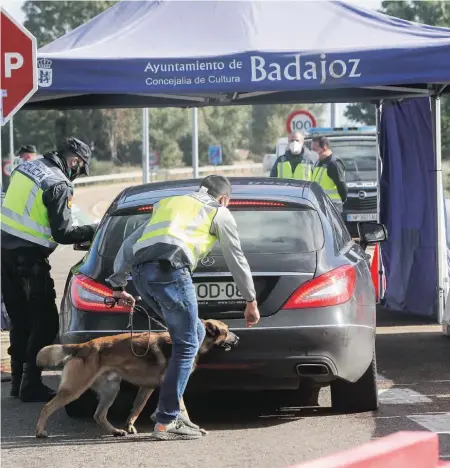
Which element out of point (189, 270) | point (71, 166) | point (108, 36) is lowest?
point (189, 270)

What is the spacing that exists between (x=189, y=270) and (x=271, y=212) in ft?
2.98

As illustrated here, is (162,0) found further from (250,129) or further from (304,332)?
(250,129)

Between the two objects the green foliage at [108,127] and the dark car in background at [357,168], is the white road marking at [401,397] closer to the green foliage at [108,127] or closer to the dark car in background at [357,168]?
the dark car in background at [357,168]

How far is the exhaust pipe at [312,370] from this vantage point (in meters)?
7.27

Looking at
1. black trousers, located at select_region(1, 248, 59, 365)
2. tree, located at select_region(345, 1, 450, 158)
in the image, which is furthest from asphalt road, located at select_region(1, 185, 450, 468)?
tree, located at select_region(345, 1, 450, 158)

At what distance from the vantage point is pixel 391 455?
4414 mm

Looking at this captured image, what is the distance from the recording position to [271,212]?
7.75 m

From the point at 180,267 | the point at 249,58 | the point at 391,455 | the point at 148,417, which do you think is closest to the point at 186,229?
the point at 180,267

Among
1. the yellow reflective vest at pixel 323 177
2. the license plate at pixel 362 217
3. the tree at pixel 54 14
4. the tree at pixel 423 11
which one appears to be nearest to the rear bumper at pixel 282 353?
the yellow reflective vest at pixel 323 177

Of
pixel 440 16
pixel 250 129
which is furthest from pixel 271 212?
pixel 250 129

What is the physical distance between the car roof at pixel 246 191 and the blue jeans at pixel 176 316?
0.99 metres

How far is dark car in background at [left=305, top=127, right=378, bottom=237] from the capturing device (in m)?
21.7

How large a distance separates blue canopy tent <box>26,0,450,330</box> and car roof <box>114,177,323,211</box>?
6.06ft

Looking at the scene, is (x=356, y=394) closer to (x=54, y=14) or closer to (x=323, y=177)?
(x=323, y=177)
